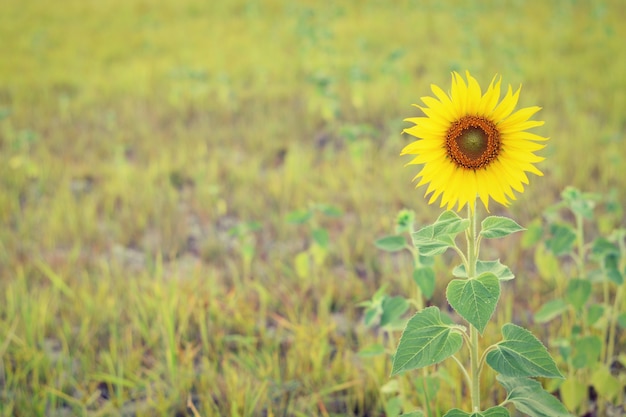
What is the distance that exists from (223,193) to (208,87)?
201 centimetres

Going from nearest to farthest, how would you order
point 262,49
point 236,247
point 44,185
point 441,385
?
point 441,385 < point 236,247 < point 44,185 < point 262,49

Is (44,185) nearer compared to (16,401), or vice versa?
(16,401)

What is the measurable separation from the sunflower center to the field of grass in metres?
0.66

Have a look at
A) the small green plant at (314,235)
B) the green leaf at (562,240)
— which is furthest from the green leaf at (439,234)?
the small green plant at (314,235)

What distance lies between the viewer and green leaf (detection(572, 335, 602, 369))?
1557 mm

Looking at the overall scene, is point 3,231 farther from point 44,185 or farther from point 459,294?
point 459,294

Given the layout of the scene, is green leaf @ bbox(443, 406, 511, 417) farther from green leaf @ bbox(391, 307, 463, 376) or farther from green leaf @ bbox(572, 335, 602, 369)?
green leaf @ bbox(572, 335, 602, 369)

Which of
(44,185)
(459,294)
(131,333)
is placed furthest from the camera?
(44,185)

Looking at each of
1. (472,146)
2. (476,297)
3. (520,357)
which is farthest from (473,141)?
(520,357)

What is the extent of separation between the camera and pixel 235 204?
313 centimetres

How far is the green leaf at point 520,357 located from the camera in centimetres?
105

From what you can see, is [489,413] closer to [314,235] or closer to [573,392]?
[573,392]

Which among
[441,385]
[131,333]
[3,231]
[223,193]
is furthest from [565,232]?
[3,231]

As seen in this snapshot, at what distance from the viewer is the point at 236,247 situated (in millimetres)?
2760
